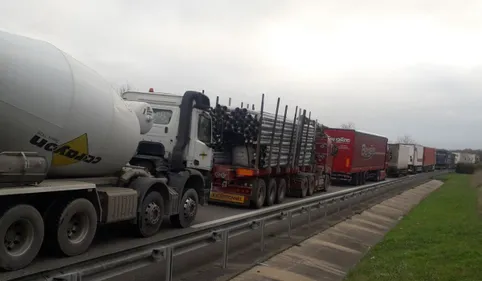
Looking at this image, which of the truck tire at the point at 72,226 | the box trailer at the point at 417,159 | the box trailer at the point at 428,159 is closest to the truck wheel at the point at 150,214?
the truck tire at the point at 72,226

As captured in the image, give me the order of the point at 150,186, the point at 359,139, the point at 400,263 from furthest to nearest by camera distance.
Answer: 1. the point at 359,139
2. the point at 150,186
3. the point at 400,263

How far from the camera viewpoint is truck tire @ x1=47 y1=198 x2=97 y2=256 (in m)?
7.15

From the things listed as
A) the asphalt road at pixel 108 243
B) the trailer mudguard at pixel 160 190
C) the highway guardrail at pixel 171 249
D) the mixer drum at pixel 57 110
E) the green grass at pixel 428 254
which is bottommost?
the asphalt road at pixel 108 243

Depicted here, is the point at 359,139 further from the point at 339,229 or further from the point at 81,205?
the point at 81,205

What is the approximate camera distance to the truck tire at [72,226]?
7.15 meters

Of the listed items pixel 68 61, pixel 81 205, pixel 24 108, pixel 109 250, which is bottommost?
pixel 109 250

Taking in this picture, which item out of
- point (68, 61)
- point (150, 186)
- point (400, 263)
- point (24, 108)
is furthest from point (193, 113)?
point (400, 263)

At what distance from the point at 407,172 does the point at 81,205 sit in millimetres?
49433

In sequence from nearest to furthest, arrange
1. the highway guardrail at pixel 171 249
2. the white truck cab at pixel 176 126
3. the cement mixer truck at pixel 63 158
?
the highway guardrail at pixel 171 249
the cement mixer truck at pixel 63 158
the white truck cab at pixel 176 126

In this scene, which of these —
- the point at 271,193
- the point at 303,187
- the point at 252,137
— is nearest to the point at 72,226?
the point at 252,137

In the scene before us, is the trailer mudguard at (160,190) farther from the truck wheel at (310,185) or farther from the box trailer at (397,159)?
the box trailer at (397,159)

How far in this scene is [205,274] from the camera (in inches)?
Result: 278

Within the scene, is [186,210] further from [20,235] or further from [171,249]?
[171,249]

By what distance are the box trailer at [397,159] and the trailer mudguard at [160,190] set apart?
37.8 meters
